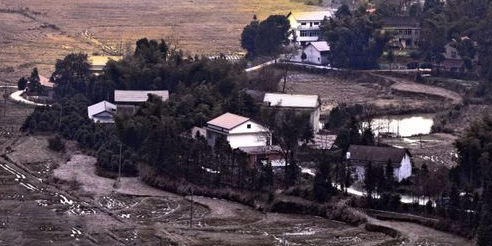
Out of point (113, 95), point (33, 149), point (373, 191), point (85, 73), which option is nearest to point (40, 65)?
point (85, 73)

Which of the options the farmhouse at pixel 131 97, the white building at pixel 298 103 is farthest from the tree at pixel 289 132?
the farmhouse at pixel 131 97

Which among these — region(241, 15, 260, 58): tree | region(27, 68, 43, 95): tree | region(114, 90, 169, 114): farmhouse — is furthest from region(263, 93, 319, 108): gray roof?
region(241, 15, 260, 58): tree

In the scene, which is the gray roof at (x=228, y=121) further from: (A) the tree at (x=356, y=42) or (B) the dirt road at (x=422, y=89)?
(A) the tree at (x=356, y=42)

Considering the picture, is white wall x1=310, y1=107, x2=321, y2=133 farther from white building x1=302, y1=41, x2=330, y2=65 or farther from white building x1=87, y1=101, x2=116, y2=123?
white building x1=302, y1=41, x2=330, y2=65

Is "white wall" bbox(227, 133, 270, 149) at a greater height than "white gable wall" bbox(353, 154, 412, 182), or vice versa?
"white wall" bbox(227, 133, 270, 149)

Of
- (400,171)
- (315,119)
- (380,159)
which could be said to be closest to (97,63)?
(315,119)

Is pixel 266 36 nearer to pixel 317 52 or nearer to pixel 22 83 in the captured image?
pixel 317 52
